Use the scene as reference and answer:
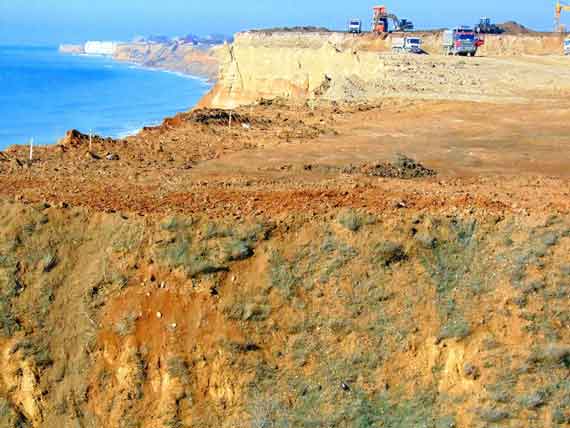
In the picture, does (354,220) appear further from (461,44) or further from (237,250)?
(461,44)

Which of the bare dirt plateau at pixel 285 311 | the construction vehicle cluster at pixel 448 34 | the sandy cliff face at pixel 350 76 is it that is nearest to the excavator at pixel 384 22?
the construction vehicle cluster at pixel 448 34

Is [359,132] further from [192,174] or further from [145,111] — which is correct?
[145,111]

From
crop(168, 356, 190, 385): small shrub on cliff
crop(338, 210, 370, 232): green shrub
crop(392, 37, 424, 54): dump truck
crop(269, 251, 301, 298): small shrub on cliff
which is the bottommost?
crop(168, 356, 190, 385): small shrub on cliff

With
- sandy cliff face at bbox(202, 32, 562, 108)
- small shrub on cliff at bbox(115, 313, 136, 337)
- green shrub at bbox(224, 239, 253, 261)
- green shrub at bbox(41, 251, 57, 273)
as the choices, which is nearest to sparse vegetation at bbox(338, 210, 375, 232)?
green shrub at bbox(224, 239, 253, 261)

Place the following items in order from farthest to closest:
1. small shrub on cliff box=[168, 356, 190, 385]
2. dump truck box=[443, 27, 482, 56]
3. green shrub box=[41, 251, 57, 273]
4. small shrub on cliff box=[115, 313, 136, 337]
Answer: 1. dump truck box=[443, 27, 482, 56]
2. green shrub box=[41, 251, 57, 273]
3. small shrub on cliff box=[115, 313, 136, 337]
4. small shrub on cliff box=[168, 356, 190, 385]

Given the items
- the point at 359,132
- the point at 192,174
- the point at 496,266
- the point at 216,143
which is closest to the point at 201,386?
the point at 496,266

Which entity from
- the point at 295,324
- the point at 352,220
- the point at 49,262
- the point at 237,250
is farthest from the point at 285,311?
the point at 49,262

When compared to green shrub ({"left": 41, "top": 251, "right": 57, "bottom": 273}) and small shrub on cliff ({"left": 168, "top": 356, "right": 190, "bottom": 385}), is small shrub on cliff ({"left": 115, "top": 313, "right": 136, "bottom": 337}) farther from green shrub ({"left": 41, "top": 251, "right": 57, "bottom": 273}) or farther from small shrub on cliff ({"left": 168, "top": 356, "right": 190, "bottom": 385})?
green shrub ({"left": 41, "top": 251, "right": 57, "bottom": 273})
